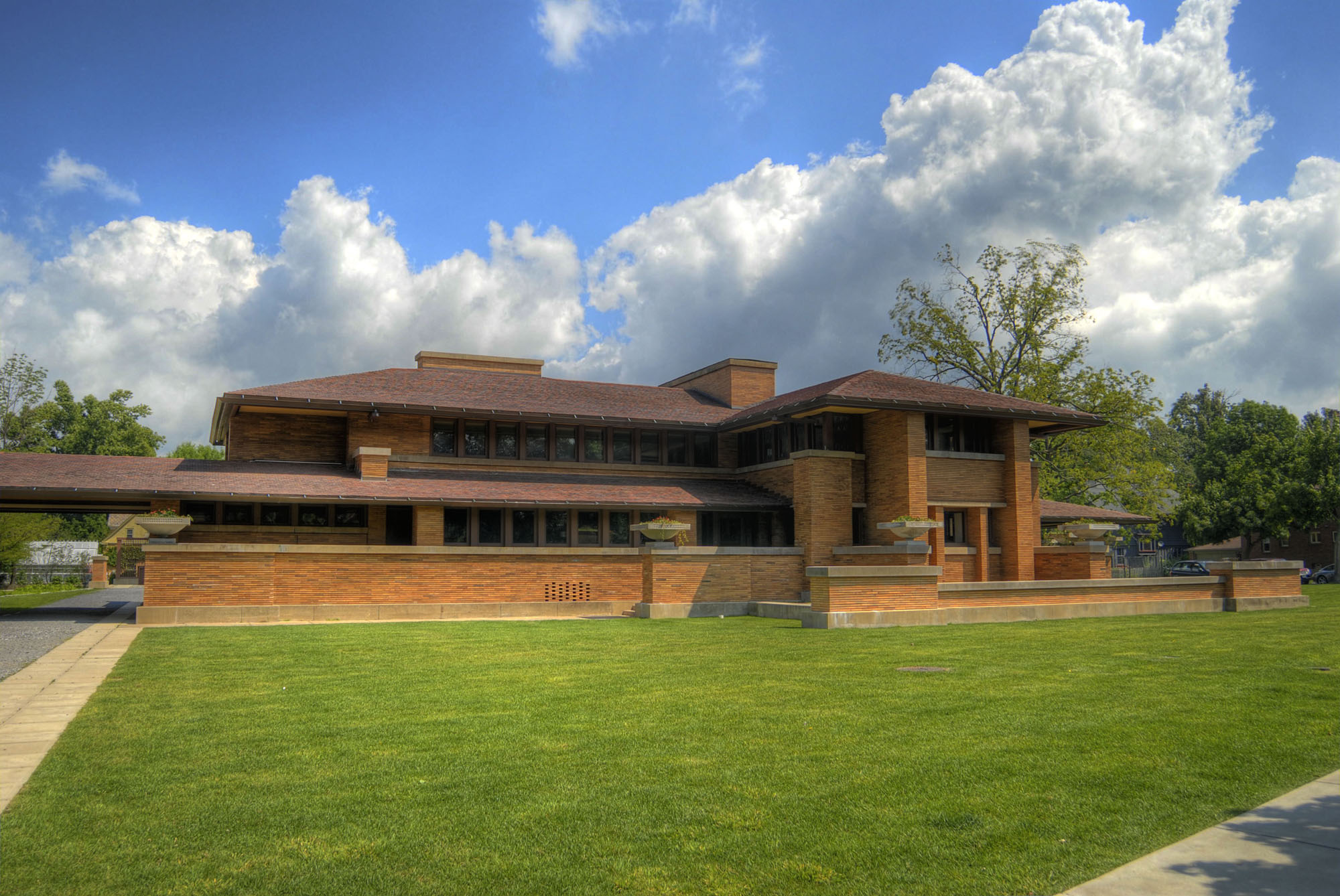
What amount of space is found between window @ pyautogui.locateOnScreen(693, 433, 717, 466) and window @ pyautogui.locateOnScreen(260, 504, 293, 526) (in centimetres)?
1430

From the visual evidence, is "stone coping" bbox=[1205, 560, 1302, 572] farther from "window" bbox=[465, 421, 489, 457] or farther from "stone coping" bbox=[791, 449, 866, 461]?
"window" bbox=[465, 421, 489, 457]

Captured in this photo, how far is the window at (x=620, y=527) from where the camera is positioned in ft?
105

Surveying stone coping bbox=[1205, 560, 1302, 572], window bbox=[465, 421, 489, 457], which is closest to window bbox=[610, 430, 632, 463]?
window bbox=[465, 421, 489, 457]

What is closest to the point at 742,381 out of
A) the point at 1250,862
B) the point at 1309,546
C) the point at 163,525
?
the point at 163,525

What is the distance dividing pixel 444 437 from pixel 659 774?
2670 centimetres

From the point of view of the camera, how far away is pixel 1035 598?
24.5 meters

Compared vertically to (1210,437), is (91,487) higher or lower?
lower

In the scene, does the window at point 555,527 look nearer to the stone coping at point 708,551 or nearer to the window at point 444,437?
the stone coping at point 708,551

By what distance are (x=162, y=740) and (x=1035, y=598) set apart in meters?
21.1

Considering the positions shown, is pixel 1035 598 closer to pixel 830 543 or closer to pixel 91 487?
pixel 830 543

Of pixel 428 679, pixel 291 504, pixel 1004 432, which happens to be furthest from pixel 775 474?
pixel 428 679

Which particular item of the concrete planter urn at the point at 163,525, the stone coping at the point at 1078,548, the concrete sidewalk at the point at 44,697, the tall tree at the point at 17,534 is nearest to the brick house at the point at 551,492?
the stone coping at the point at 1078,548

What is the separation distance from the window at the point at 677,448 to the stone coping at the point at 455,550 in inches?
273

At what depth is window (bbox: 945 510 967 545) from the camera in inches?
1291
